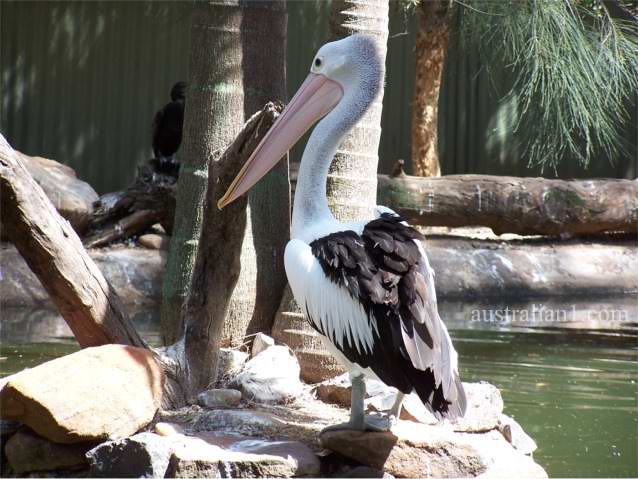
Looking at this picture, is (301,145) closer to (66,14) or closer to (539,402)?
(66,14)

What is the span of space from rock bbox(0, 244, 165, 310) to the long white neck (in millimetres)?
Result: 4870

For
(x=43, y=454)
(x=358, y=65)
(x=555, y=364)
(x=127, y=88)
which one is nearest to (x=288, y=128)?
(x=358, y=65)

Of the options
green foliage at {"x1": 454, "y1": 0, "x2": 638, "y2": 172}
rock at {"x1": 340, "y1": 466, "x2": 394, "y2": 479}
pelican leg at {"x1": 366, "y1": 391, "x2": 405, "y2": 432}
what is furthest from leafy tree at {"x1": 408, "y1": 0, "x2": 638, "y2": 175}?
rock at {"x1": 340, "y1": 466, "x2": 394, "y2": 479}

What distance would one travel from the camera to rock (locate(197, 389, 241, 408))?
3807 mm

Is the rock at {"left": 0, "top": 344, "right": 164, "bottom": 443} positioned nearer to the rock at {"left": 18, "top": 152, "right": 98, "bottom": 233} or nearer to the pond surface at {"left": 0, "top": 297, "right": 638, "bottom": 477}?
the pond surface at {"left": 0, "top": 297, "right": 638, "bottom": 477}

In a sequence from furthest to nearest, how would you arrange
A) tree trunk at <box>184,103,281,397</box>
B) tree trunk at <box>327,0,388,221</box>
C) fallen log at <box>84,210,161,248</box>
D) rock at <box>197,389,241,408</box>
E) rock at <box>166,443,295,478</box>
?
fallen log at <box>84,210,161,248</box>, tree trunk at <box>327,0,388,221</box>, rock at <box>197,389,241,408</box>, tree trunk at <box>184,103,281,397</box>, rock at <box>166,443,295,478</box>

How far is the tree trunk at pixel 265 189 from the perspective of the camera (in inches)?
183

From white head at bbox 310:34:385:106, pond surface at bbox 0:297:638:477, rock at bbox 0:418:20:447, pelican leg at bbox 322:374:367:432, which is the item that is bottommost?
pond surface at bbox 0:297:638:477

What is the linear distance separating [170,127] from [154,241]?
118 centimetres

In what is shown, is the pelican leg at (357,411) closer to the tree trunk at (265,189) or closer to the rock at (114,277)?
the tree trunk at (265,189)

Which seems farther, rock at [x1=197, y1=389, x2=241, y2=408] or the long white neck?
rock at [x1=197, y1=389, x2=241, y2=408]

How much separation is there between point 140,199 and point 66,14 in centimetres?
444

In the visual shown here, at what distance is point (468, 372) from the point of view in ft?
19.1

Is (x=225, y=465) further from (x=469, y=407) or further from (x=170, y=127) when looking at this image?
(x=170, y=127)
